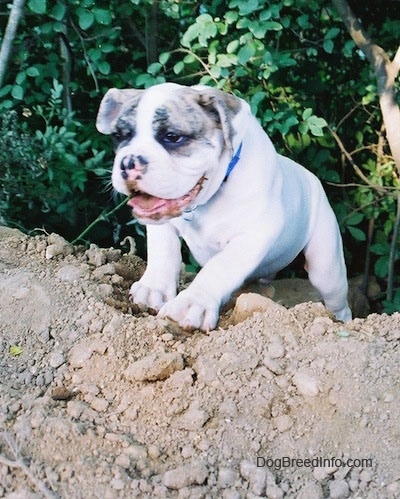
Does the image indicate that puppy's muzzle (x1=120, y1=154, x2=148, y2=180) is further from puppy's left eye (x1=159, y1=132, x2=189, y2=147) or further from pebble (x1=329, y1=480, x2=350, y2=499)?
pebble (x1=329, y1=480, x2=350, y2=499)

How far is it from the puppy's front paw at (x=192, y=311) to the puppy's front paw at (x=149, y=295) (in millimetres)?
185

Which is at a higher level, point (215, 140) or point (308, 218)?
point (215, 140)

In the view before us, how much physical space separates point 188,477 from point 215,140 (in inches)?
56.0

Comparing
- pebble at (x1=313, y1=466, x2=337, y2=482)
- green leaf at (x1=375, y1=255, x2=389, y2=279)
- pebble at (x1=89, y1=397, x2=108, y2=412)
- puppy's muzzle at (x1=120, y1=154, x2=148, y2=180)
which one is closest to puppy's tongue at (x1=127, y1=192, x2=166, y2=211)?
puppy's muzzle at (x1=120, y1=154, x2=148, y2=180)

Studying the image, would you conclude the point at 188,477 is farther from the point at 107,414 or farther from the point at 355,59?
the point at 355,59

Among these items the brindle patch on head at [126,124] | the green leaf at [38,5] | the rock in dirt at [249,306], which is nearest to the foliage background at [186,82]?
the green leaf at [38,5]

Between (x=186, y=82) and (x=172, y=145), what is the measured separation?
2.18m

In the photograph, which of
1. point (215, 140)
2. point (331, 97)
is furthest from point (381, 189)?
point (215, 140)

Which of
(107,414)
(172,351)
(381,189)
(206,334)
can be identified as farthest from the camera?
(381,189)

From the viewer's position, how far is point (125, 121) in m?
3.07

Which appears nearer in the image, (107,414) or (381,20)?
(107,414)

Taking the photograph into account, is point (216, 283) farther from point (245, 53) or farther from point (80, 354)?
point (245, 53)

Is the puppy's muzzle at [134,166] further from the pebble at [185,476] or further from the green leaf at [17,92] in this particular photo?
the green leaf at [17,92]

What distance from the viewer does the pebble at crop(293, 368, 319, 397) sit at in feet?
7.98
